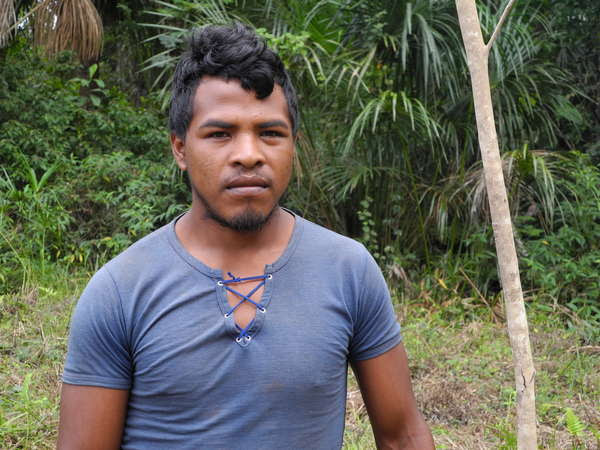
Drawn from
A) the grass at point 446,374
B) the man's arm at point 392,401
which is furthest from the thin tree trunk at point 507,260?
the grass at point 446,374

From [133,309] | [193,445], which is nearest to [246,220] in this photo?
[133,309]

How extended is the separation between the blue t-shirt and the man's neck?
4 centimetres

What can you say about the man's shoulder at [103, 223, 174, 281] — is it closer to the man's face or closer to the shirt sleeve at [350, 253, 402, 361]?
the man's face

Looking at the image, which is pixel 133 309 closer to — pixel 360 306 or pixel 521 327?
pixel 360 306

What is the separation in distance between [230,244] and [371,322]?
0.33m

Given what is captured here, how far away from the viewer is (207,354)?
4.26 ft

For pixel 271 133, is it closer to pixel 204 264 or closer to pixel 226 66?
pixel 226 66

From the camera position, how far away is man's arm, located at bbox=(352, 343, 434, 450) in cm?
145

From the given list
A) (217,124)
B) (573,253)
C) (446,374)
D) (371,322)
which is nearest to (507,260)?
(371,322)

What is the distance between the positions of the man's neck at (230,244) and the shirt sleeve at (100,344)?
7.8 inches

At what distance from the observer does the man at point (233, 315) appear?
130 centimetres

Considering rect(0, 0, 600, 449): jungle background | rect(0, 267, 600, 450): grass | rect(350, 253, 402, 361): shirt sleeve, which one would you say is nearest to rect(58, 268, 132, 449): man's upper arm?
rect(350, 253, 402, 361): shirt sleeve

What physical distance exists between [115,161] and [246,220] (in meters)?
5.17

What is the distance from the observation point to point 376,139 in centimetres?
542
